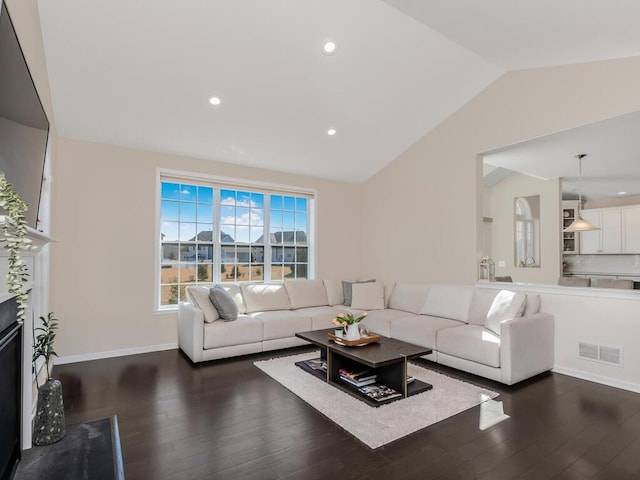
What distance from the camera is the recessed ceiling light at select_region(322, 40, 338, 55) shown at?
3512mm

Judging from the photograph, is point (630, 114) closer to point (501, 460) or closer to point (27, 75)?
point (501, 460)

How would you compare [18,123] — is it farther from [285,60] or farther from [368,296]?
[368,296]

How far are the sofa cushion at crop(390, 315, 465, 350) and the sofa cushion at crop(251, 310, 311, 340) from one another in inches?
45.8

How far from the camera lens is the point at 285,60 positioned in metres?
3.63

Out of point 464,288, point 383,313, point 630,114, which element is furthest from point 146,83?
point 630,114

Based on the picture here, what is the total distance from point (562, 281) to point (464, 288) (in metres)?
1.27

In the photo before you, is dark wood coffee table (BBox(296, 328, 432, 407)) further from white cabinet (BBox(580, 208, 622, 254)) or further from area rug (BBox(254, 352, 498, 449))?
white cabinet (BBox(580, 208, 622, 254))

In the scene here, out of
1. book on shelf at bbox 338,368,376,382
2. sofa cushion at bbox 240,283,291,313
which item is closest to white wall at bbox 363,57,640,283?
sofa cushion at bbox 240,283,291,313

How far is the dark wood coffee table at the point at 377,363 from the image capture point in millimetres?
3021

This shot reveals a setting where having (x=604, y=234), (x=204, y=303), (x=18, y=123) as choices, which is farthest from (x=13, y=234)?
(x=604, y=234)

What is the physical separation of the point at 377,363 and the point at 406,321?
164 cm

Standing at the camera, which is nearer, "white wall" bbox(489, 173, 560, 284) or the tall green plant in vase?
the tall green plant in vase

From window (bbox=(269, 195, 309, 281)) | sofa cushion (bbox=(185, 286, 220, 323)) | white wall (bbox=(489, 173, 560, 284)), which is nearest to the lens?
sofa cushion (bbox=(185, 286, 220, 323))

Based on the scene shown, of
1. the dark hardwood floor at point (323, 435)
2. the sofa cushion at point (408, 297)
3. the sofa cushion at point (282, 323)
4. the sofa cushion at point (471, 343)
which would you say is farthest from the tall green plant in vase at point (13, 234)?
the sofa cushion at point (408, 297)
